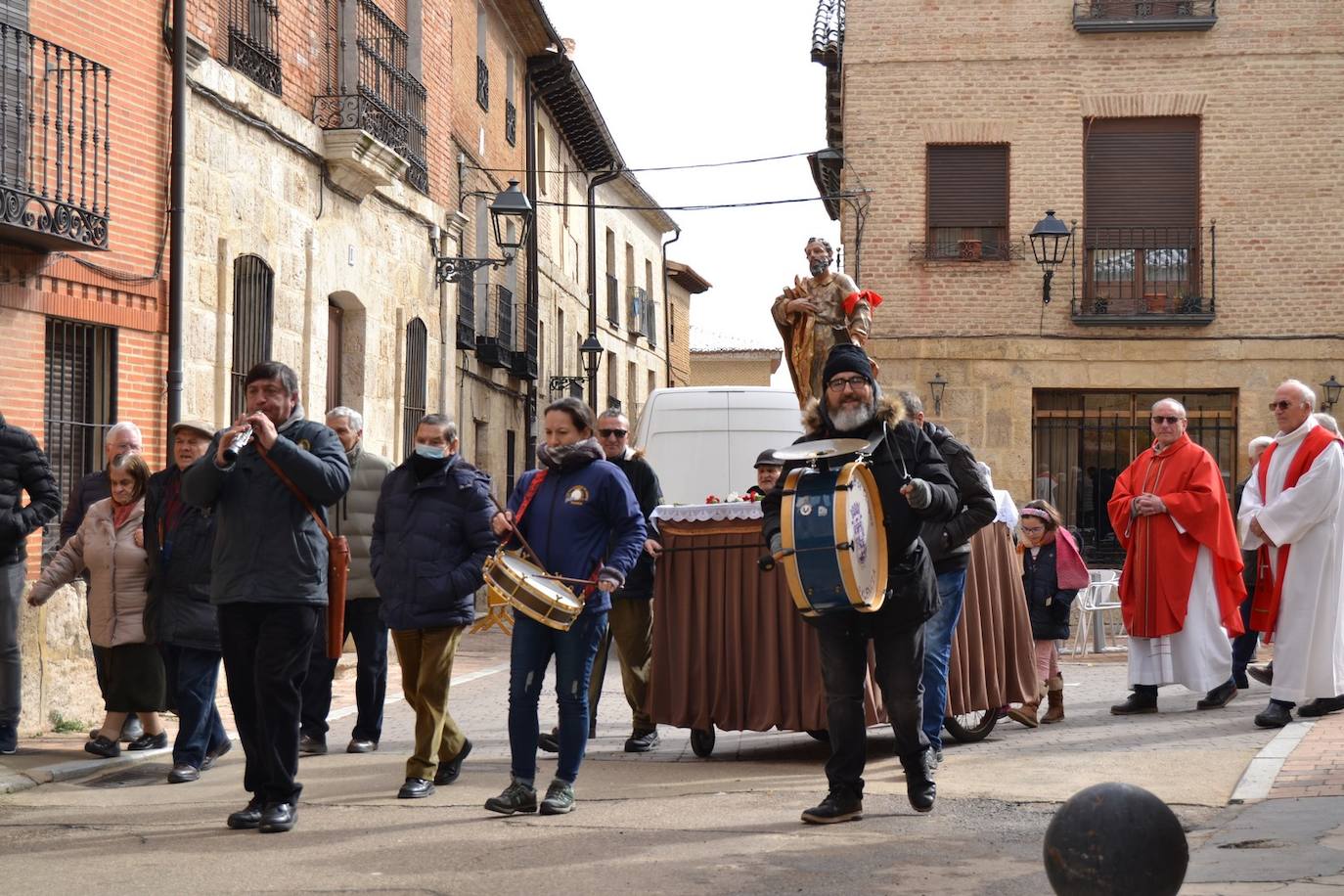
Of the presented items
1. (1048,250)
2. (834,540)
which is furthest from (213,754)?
(1048,250)

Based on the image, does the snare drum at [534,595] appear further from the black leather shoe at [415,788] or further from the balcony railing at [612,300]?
the balcony railing at [612,300]

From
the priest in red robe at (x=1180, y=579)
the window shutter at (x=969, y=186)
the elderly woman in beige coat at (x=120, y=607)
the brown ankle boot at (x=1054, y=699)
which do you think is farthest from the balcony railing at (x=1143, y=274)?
the elderly woman in beige coat at (x=120, y=607)

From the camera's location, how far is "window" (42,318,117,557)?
1238cm

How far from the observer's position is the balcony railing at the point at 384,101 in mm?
17609

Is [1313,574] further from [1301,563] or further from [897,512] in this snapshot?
[897,512]

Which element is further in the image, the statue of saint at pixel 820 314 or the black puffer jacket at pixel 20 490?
the statue of saint at pixel 820 314

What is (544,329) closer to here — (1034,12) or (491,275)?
(491,275)

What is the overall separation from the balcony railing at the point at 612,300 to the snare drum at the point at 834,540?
33588 millimetres

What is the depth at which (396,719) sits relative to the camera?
1152 centimetres

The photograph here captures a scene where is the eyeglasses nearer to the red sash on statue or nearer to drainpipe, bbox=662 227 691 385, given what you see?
the red sash on statue

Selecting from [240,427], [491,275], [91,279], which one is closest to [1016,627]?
[240,427]

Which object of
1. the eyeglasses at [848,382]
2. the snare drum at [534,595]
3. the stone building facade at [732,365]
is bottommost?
the snare drum at [534,595]

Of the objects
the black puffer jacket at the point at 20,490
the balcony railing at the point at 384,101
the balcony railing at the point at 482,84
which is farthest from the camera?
the balcony railing at the point at 482,84

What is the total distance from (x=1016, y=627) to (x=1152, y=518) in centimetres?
202
